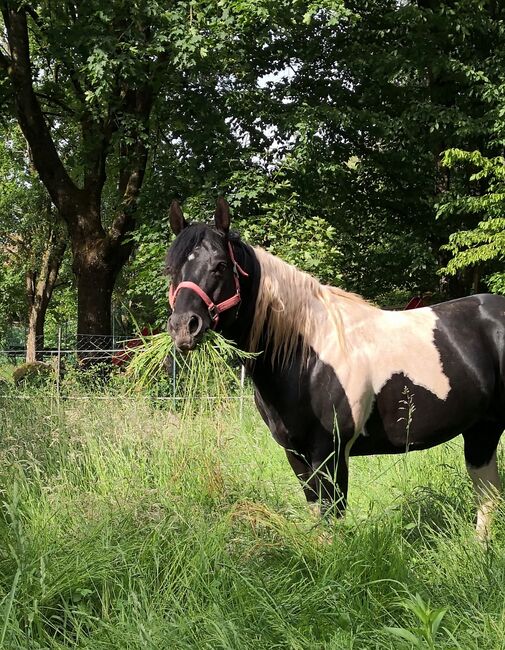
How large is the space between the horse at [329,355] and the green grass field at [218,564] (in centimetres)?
31

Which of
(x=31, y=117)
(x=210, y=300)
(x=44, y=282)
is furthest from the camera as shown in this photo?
(x=44, y=282)

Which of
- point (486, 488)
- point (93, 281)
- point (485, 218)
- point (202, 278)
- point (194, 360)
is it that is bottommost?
point (486, 488)

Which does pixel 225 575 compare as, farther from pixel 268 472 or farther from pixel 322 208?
pixel 322 208

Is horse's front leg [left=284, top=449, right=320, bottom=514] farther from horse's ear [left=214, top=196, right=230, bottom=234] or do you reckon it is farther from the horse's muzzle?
horse's ear [left=214, top=196, right=230, bottom=234]

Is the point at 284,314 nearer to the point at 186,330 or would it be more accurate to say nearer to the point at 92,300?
the point at 186,330

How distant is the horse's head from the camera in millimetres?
3061

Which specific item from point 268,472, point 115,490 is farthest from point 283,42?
point 115,490

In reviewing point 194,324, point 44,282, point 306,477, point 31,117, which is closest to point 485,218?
point 31,117

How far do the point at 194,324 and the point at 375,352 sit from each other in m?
1.07

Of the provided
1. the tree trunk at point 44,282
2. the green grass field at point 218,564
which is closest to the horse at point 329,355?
the green grass field at point 218,564

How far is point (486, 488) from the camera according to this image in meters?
3.96

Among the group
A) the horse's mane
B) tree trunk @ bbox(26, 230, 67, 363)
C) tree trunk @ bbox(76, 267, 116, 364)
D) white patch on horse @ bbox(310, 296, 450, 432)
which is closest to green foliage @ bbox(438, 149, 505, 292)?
tree trunk @ bbox(76, 267, 116, 364)

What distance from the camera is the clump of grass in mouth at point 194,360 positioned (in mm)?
3305

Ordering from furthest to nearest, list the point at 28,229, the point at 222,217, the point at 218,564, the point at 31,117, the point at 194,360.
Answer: the point at 28,229, the point at 31,117, the point at 194,360, the point at 222,217, the point at 218,564
